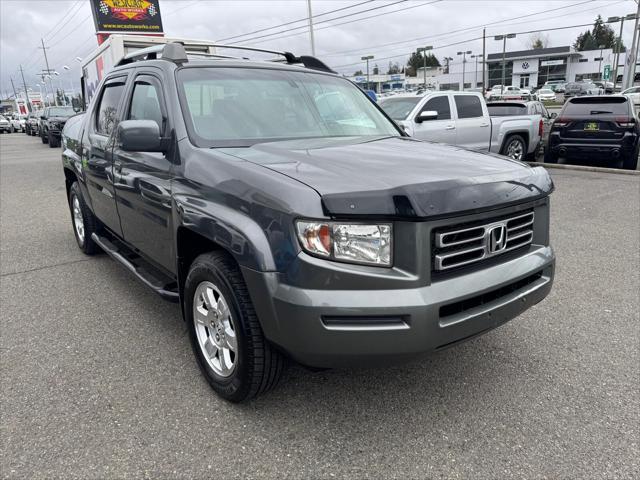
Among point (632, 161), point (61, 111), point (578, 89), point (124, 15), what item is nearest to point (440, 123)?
point (632, 161)

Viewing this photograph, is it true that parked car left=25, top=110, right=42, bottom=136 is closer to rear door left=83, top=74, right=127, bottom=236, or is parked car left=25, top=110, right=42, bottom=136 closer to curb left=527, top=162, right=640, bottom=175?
curb left=527, top=162, right=640, bottom=175

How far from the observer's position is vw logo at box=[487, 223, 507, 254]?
7.89ft

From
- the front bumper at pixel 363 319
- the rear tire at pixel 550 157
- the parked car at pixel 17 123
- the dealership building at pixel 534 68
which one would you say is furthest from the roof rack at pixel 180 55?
the dealership building at pixel 534 68

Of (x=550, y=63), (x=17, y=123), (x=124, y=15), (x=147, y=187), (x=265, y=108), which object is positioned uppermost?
(x=124, y=15)

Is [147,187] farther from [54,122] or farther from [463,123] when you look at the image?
[54,122]

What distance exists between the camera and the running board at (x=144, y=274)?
319 centimetres

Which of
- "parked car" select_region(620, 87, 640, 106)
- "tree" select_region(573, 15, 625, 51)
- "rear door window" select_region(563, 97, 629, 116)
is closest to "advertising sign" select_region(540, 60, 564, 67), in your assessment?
"tree" select_region(573, 15, 625, 51)

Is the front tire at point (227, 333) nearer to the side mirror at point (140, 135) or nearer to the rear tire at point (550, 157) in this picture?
the side mirror at point (140, 135)

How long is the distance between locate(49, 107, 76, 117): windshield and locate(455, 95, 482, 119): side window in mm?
20107

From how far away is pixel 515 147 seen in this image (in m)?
12.2

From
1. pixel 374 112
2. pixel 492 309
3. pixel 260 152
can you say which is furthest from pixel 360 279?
pixel 374 112

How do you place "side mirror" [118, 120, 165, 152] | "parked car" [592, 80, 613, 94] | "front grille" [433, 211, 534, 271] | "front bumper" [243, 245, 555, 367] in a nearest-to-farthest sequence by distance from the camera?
"front bumper" [243, 245, 555, 367], "front grille" [433, 211, 534, 271], "side mirror" [118, 120, 165, 152], "parked car" [592, 80, 613, 94]

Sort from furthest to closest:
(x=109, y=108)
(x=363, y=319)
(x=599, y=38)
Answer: (x=599, y=38), (x=109, y=108), (x=363, y=319)

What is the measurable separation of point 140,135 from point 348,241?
1.44 metres
